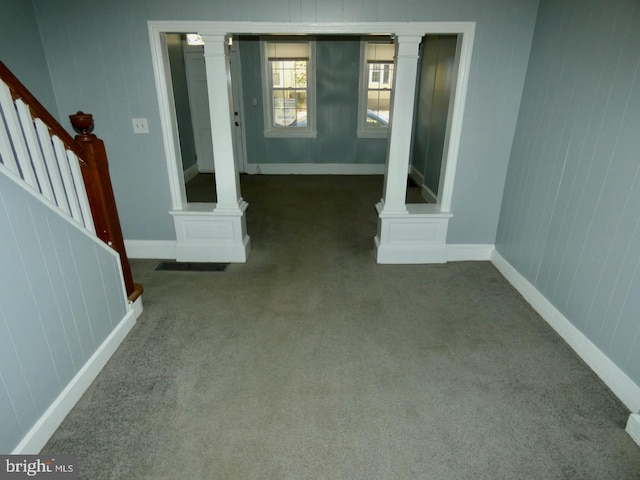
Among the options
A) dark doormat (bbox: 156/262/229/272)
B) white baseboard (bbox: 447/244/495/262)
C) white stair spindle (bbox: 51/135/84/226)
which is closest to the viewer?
white stair spindle (bbox: 51/135/84/226)

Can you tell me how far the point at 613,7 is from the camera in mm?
2273

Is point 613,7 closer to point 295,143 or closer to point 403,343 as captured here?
point 403,343

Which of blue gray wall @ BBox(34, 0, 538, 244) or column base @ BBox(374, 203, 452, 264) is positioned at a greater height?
blue gray wall @ BBox(34, 0, 538, 244)

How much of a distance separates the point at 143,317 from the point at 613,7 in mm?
3646

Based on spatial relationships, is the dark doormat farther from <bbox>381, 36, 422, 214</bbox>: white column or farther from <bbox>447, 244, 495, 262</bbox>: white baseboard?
<bbox>447, 244, 495, 262</bbox>: white baseboard

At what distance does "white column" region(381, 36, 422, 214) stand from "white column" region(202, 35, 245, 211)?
4.60 ft

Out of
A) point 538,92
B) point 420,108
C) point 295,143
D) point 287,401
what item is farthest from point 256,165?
point 287,401

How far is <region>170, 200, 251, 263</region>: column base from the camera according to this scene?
365 centimetres

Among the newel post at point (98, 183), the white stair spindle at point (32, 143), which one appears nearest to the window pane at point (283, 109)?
the newel post at point (98, 183)

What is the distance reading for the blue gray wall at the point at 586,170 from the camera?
2.15m

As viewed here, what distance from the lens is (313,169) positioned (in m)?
6.98

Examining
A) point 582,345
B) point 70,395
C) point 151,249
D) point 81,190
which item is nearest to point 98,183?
point 81,190

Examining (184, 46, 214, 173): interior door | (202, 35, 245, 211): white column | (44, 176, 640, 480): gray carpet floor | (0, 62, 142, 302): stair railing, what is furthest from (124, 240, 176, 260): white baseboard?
(184, 46, 214, 173): interior door

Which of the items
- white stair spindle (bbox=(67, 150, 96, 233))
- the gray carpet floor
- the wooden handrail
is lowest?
the gray carpet floor
